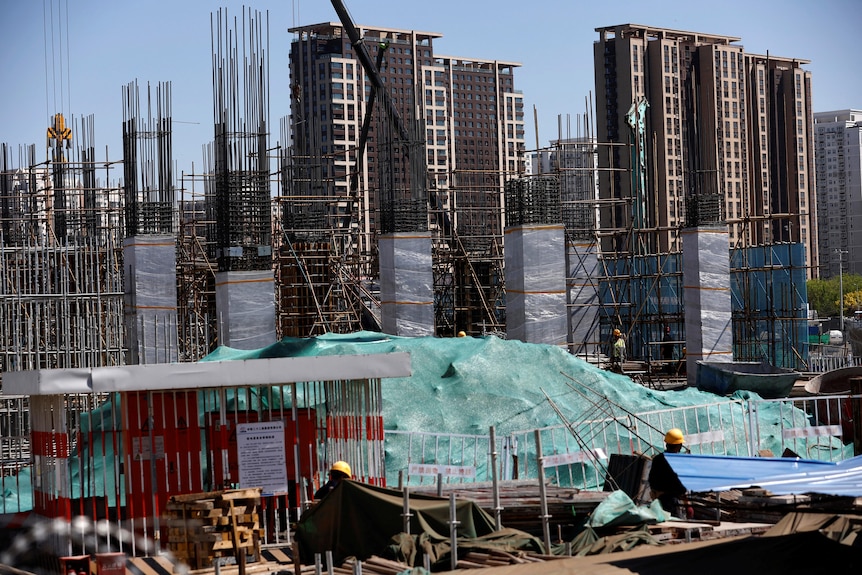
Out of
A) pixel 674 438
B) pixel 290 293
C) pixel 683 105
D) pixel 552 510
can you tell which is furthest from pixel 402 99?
pixel 552 510

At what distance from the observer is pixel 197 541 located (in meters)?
12.6

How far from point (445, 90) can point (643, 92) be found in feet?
95.2

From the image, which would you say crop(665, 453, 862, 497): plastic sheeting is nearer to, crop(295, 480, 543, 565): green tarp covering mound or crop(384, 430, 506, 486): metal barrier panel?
crop(295, 480, 543, 565): green tarp covering mound

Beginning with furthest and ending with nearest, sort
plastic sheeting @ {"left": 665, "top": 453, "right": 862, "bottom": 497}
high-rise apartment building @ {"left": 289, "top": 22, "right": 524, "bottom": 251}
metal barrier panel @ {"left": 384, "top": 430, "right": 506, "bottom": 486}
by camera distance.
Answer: high-rise apartment building @ {"left": 289, "top": 22, "right": 524, "bottom": 251} → metal barrier panel @ {"left": 384, "top": 430, "right": 506, "bottom": 486} → plastic sheeting @ {"left": 665, "top": 453, "right": 862, "bottom": 497}

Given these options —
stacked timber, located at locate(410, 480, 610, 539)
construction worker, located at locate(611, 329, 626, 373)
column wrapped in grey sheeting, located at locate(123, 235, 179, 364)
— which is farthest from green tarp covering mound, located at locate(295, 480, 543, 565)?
construction worker, located at locate(611, 329, 626, 373)

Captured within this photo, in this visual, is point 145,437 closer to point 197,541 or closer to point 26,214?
point 197,541

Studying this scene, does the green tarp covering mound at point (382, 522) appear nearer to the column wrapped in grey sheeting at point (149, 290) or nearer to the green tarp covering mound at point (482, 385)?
the green tarp covering mound at point (482, 385)

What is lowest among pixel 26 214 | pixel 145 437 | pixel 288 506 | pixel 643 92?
pixel 288 506

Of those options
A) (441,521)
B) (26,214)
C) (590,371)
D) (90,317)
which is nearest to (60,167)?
(26,214)

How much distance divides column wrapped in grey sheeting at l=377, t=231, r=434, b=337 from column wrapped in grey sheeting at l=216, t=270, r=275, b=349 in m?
2.72

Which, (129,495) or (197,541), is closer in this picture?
(197,541)

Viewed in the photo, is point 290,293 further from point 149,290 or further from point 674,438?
point 674,438

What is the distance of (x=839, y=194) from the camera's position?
137875mm

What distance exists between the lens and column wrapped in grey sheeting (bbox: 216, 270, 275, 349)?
79.6 feet
